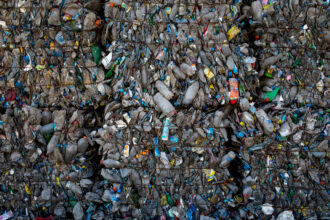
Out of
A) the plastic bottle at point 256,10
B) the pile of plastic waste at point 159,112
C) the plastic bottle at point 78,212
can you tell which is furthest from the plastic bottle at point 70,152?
the plastic bottle at point 256,10

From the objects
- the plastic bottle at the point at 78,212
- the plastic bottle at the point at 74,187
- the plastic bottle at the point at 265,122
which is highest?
the plastic bottle at the point at 265,122

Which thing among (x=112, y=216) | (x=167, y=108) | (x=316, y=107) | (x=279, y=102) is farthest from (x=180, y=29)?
(x=112, y=216)

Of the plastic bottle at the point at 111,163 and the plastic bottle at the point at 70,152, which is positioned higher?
the plastic bottle at the point at 70,152

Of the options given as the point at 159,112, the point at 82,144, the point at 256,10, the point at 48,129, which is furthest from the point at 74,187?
the point at 256,10

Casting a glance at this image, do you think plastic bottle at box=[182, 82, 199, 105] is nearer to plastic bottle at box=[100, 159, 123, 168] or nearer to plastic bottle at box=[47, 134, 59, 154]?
plastic bottle at box=[100, 159, 123, 168]

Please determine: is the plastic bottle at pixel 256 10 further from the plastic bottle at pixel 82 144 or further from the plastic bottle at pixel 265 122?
the plastic bottle at pixel 82 144

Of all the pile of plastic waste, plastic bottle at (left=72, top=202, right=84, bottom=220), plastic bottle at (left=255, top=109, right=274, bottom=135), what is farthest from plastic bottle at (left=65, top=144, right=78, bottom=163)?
plastic bottle at (left=255, top=109, right=274, bottom=135)

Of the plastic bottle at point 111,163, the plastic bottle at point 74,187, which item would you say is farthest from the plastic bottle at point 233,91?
the plastic bottle at point 74,187

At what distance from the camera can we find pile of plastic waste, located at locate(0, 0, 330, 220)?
1225 mm

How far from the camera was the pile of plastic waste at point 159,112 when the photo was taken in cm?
122

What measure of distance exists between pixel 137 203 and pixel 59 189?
16.8 inches

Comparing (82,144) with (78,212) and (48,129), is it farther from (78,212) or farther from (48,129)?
(78,212)

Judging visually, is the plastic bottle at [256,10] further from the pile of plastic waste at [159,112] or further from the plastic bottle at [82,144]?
the plastic bottle at [82,144]

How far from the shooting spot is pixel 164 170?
124 cm
